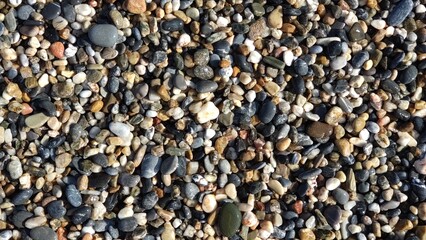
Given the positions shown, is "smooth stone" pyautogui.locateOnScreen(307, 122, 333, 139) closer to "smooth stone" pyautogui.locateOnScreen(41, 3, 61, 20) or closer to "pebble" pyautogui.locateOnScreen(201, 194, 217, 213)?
"pebble" pyautogui.locateOnScreen(201, 194, 217, 213)

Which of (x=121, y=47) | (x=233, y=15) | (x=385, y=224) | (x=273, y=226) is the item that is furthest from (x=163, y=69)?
(x=385, y=224)

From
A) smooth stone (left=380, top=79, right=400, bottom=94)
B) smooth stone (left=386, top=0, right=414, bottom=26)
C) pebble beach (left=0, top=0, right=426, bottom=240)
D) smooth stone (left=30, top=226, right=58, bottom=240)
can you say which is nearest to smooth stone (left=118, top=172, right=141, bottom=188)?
pebble beach (left=0, top=0, right=426, bottom=240)

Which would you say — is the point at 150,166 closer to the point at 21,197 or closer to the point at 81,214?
the point at 81,214

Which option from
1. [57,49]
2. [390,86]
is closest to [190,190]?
[57,49]

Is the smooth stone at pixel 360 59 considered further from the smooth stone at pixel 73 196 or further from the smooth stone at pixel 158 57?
the smooth stone at pixel 73 196

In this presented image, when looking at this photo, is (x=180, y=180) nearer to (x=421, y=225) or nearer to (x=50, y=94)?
(x=50, y=94)

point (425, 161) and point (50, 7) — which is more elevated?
point (50, 7)

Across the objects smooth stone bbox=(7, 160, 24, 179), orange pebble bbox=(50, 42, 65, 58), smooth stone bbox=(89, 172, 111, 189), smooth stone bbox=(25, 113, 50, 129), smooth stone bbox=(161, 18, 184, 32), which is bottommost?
smooth stone bbox=(89, 172, 111, 189)
